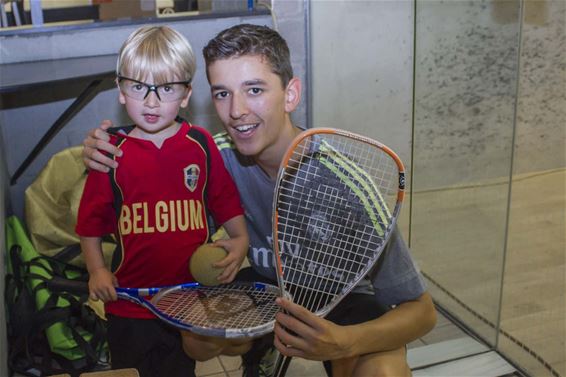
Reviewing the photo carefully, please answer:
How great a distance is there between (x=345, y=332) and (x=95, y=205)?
65cm

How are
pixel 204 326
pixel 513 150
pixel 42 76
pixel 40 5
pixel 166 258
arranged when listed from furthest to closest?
pixel 40 5 < pixel 42 76 < pixel 513 150 < pixel 166 258 < pixel 204 326

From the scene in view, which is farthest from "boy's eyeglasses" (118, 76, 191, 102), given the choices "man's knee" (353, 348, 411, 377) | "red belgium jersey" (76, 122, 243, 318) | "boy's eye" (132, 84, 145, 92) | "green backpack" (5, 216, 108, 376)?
"green backpack" (5, 216, 108, 376)

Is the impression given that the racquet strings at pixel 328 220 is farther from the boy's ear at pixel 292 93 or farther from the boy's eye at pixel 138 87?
the boy's eye at pixel 138 87

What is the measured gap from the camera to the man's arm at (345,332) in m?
1.34

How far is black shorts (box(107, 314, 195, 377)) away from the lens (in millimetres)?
1724

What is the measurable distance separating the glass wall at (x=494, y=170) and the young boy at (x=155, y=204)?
3.49ft

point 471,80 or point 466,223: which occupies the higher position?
point 471,80

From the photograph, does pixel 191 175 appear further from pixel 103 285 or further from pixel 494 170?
pixel 494 170

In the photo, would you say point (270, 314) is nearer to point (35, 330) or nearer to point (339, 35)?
point (35, 330)

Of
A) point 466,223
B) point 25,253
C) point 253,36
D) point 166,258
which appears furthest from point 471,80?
point 25,253

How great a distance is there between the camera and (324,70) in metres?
3.27

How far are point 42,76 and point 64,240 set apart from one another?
23.0 inches

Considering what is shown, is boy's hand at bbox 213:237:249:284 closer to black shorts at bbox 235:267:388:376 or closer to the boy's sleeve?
the boy's sleeve

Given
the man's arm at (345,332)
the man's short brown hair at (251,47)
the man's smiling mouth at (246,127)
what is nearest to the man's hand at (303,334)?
the man's arm at (345,332)
